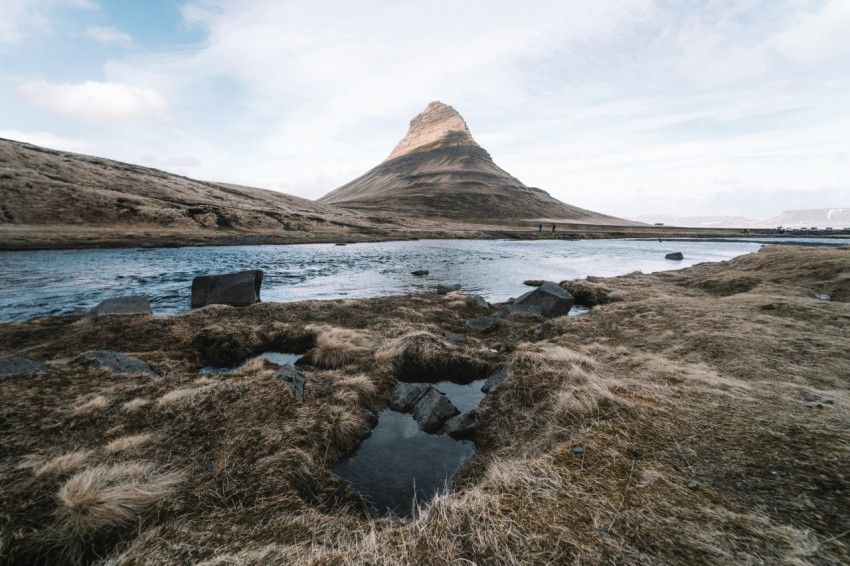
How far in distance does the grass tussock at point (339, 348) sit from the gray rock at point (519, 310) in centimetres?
765

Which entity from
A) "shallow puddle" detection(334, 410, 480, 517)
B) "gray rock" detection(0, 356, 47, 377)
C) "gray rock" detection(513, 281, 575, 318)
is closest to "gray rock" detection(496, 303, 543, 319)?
"gray rock" detection(513, 281, 575, 318)

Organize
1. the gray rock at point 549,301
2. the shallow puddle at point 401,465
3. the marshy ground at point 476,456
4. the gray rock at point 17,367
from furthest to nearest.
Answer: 1. the gray rock at point 549,301
2. the gray rock at point 17,367
3. the shallow puddle at point 401,465
4. the marshy ground at point 476,456

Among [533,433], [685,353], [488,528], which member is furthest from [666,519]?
[685,353]

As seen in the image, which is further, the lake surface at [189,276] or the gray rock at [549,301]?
the lake surface at [189,276]

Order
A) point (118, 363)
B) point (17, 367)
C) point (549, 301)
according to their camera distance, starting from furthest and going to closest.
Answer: point (549, 301), point (118, 363), point (17, 367)

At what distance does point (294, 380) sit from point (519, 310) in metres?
12.9

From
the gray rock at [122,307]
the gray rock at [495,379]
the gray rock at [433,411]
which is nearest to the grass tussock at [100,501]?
the gray rock at [433,411]

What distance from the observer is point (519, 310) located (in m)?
19.1

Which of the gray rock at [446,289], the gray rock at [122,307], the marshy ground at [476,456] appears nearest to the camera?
the marshy ground at [476,456]

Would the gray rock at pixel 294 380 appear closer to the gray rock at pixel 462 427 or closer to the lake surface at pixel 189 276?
the gray rock at pixel 462 427

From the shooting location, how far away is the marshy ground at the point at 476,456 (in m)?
3.67

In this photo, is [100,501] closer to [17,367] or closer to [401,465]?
[401,465]

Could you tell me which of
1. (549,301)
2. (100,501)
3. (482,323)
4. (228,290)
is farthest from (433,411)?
(228,290)

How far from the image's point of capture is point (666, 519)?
3.69 m
